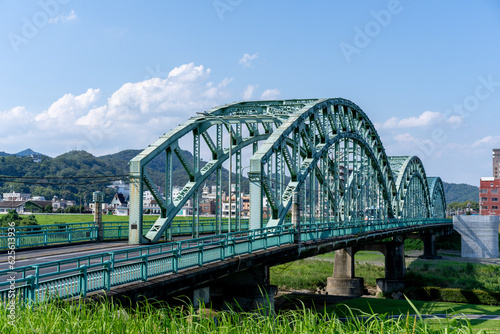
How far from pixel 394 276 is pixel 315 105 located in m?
28.8

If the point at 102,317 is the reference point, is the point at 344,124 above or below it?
above

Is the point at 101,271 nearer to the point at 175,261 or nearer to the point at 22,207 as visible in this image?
the point at 175,261

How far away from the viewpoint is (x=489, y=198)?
149375 millimetres

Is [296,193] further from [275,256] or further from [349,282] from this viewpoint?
[349,282]

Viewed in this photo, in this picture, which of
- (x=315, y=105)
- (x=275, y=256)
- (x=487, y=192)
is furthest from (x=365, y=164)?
(x=487, y=192)

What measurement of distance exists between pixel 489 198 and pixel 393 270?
100072mm

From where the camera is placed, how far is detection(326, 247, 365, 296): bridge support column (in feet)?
195

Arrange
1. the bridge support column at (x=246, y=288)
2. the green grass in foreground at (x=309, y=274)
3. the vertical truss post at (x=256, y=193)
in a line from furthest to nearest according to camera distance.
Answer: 1. the green grass in foreground at (x=309, y=274)
2. the vertical truss post at (x=256, y=193)
3. the bridge support column at (x=246, y=288)

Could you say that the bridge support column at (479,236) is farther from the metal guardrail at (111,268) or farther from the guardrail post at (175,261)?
the guardrail post at (175,261)

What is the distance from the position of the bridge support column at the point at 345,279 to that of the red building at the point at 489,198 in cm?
10074

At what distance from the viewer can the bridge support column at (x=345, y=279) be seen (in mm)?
59469

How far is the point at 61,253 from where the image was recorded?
89.6 feet

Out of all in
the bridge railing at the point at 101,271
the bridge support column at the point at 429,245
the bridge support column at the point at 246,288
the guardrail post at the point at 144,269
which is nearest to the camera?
the bridge railing at the point at 101,271

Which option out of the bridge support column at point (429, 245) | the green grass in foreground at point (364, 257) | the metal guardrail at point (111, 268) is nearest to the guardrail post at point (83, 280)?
the metal guardrail at point (111, 268)
